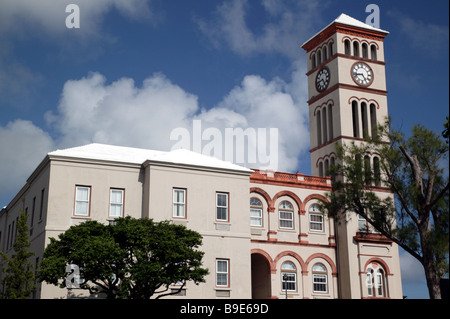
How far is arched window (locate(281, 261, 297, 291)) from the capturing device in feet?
125

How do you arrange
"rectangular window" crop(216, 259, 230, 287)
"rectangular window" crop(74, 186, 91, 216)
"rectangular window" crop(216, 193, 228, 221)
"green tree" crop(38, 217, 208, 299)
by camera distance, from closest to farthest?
"green tree" crop(38, 217, 208, 299) → "rectangular window" crop(74, 186, 91, 216) → "rectangular window" crop(216, 259, 230, 287) → "rectangular window" crop(216, 193, 228, 221)

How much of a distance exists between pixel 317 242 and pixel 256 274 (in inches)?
181

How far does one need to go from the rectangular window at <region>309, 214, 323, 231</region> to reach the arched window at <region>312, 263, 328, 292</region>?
243 centimetres

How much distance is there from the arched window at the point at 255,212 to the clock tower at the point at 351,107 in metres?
5.64

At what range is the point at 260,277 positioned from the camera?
3894 cm

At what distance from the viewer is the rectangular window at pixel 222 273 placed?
3322cm

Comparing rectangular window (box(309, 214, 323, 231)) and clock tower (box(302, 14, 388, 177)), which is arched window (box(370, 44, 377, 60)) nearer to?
clock tower (box(302, 14, 388, 177))

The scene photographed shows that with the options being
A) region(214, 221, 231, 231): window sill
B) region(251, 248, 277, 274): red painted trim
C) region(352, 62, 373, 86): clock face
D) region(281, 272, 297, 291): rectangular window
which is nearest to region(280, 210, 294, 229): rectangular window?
region(251, 248, 277, 274): red painted trim

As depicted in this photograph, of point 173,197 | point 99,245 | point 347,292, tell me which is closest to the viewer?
point 99,245

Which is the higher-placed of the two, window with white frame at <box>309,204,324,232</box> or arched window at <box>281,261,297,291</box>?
window with white frame at <box>309,204,324,232</box>

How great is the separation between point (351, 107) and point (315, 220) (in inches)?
368

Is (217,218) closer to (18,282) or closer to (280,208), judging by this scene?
(280,208)
